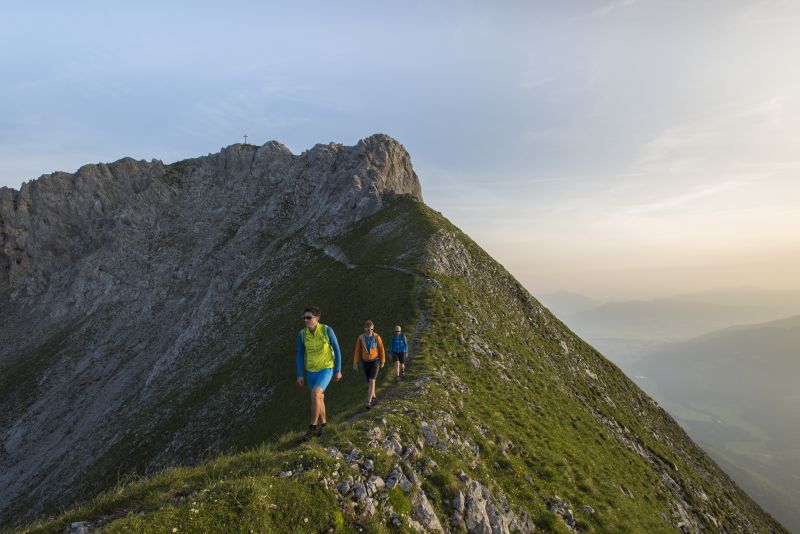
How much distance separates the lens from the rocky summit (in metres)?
10.9

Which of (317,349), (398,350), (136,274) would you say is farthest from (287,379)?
(136,274)

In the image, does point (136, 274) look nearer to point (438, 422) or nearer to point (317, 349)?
point (317, 349)

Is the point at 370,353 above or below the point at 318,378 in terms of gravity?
above

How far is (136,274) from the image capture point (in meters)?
86.8

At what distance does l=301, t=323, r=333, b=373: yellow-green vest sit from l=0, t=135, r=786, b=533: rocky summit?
2.45 meters

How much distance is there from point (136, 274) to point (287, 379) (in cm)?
7594

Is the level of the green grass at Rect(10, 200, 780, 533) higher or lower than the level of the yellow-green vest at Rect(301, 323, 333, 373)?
lower

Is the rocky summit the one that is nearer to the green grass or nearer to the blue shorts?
the green grass

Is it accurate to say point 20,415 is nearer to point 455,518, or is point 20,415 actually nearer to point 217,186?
point 217,186

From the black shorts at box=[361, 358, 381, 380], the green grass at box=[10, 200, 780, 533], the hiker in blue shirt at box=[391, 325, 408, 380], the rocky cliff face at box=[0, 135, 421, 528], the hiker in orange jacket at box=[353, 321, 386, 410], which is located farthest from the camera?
the rocky cliff face at box=[0, 135, 421, 528]

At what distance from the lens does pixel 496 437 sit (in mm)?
17422

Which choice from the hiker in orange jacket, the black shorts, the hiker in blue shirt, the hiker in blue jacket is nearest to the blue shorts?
the hiker in blue jacket

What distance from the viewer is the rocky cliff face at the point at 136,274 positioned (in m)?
48.6

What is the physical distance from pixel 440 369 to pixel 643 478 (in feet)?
46.6
